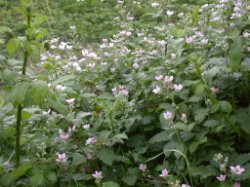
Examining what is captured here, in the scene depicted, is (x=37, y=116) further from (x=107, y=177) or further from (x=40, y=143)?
(x=107, y=177)

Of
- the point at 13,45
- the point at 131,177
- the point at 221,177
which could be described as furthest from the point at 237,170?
the point at 13,45

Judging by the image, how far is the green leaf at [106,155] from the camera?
2064 millimetres

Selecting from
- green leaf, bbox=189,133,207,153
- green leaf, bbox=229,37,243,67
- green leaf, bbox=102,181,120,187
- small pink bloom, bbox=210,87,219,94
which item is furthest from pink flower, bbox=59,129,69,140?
green leaf, bbox=229,37,243,67

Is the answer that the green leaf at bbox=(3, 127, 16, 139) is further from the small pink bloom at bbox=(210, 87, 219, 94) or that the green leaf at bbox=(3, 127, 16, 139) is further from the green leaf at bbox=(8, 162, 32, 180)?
the small pink bloom at bbox=(210, 87, 219, 94)

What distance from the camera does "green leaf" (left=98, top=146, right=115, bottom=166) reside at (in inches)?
81.3

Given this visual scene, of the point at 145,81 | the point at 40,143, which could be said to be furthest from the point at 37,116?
the point at 145,81

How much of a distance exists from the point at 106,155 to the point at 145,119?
0.32 metres

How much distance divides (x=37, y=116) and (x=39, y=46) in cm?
39

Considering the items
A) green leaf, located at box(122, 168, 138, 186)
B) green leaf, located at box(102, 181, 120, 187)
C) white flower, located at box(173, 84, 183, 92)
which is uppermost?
white flower, located at box(173, 84, 183, 92)

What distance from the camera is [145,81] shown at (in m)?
2.39

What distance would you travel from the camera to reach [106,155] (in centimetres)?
209

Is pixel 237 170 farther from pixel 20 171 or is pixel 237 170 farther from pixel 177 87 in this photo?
pixel 20 171

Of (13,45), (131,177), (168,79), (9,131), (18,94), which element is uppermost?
(13,45)

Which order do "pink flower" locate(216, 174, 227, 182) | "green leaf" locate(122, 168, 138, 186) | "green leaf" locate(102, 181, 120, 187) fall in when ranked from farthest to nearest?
"green leaf" locate(122, 168, 138, 186) → "green leaf" locate(102, 181, 120, 187) → "pink flower" locate(216, 174, 227, 182)
